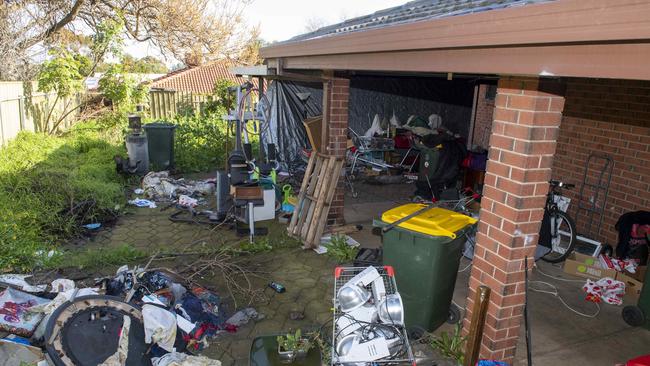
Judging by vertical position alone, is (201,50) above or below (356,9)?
below

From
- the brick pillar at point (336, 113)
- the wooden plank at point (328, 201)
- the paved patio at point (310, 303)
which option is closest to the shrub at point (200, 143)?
the paved patio at point (310, 303)

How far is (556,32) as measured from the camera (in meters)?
1.96

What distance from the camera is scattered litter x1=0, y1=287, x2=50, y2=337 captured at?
11.5 ft

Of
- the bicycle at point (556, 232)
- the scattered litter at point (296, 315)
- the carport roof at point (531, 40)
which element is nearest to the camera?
the carport roof at point (531, 40)

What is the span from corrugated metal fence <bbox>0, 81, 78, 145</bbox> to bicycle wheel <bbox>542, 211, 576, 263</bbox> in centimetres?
1088

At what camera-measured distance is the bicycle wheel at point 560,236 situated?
219 inches

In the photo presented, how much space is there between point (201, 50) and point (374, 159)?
10841mm

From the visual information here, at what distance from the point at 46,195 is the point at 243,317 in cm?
453

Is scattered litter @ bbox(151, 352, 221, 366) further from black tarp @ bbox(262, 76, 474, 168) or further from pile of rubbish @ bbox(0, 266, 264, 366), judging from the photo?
black tarp @ bbox(262, 76, 474, 168)

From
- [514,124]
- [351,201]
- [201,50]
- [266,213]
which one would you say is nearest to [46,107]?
[201,50]

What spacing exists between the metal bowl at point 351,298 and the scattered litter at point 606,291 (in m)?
3.10

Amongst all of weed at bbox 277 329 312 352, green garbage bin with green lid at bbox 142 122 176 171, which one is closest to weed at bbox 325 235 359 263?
weed at bbox 277 329 312 352

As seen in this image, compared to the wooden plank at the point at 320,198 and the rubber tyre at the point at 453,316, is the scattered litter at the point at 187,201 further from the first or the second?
the rubber tyre at the point at 453,316

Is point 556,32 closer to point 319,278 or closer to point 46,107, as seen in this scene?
point 319,278
